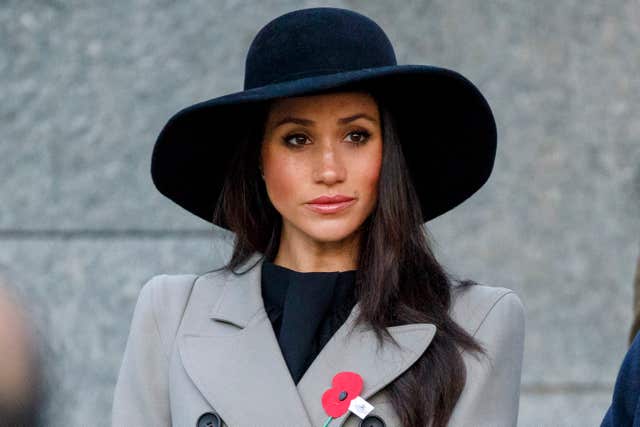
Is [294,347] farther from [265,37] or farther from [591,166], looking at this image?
[591,166]

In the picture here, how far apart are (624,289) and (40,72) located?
258 cm

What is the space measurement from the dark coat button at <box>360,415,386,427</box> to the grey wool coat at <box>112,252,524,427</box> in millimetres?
14

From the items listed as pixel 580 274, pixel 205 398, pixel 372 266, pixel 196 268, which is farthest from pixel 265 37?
pixel 580 274

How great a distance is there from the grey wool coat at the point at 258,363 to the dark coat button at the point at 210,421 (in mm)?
15

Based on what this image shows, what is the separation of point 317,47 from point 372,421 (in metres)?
0.93

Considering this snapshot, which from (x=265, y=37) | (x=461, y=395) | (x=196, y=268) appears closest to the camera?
(x=461, y=395)

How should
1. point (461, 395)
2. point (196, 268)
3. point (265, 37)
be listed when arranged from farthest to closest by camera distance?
1. point (196, 268)
2. point (265, 37)
3. point (461, 395)

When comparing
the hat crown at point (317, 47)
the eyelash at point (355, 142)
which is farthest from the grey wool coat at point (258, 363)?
the hat crown at point (317, 47)

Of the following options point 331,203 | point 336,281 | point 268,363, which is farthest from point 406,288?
point 268,363

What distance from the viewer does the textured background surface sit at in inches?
225

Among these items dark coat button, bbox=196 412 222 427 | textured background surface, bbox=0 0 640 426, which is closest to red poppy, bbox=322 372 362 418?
dark coat button, bbox=196 412 222 427

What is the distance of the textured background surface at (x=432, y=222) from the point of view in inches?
225

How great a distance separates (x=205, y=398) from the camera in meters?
3.47

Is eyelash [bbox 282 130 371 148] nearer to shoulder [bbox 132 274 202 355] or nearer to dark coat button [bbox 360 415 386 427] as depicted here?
shoulder [bbox 132 274 202 355]
